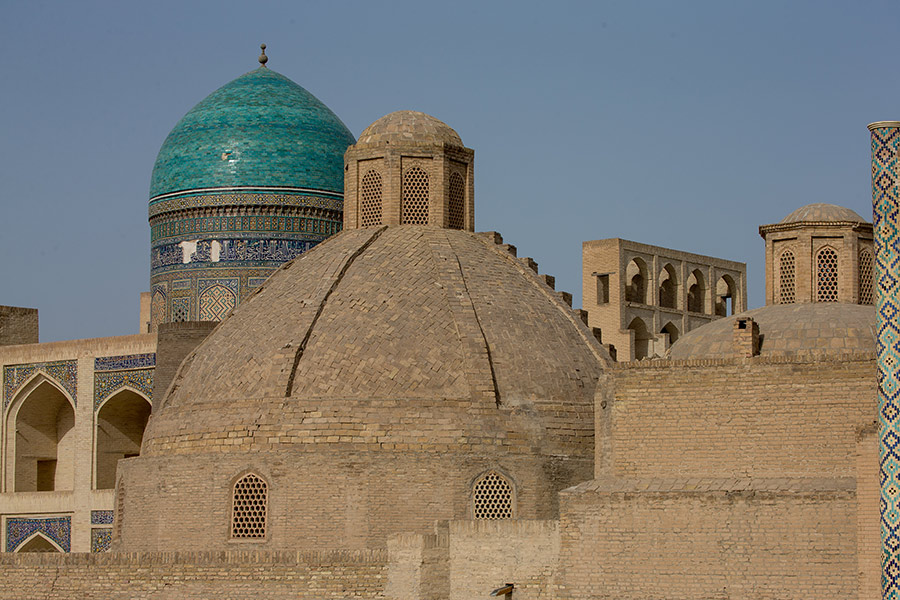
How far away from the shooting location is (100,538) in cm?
2659

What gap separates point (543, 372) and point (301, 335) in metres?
2.95

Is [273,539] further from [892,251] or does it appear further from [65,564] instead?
[892,251]

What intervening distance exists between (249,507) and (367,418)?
1.74 meters

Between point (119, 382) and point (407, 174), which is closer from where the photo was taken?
point (407, 174)

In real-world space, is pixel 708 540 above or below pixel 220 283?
below

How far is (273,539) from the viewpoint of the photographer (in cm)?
1981

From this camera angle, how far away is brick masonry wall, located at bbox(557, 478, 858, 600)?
15977mm

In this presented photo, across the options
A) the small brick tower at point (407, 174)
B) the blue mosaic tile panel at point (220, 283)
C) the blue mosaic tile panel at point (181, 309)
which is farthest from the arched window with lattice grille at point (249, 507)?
the blue mosaic tile panel at point (181, 309)

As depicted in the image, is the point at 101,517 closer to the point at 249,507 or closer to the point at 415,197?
the point at 249,507

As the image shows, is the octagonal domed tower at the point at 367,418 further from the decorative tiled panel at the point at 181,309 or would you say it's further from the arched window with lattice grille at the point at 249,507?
the decorative tiled panel at the point at 181,309

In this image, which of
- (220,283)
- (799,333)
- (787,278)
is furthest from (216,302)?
(799,333)

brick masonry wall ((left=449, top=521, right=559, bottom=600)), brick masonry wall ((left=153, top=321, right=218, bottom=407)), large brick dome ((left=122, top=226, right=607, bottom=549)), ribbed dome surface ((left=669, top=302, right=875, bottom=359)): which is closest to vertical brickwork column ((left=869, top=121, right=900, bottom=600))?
ribbed dome surface ((left=669, top=302, right=875, bottom=359))

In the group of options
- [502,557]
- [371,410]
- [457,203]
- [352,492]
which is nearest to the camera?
[502,557]

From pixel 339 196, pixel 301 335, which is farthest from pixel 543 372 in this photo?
pixel 339 196
